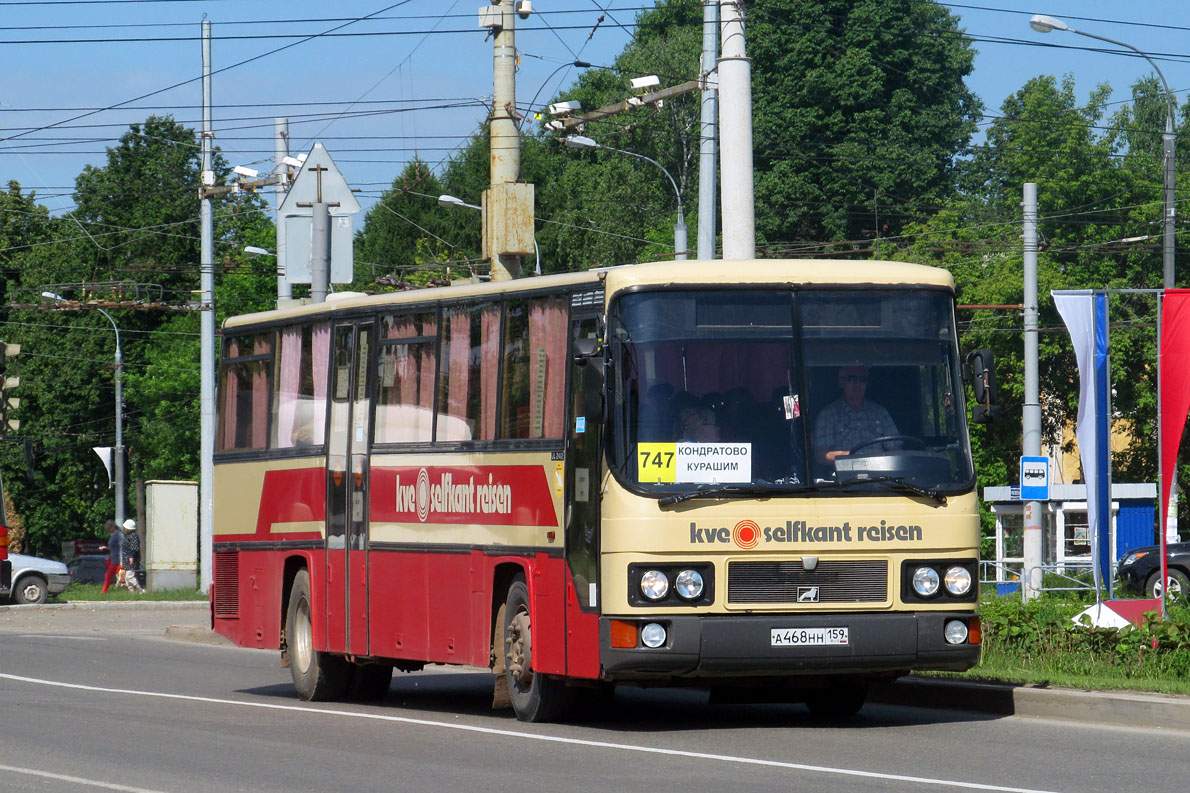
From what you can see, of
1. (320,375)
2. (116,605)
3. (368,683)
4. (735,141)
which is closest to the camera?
(320,375)

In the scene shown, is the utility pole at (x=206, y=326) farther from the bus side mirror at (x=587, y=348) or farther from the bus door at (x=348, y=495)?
the bus side mirror at (x=587, y=348)

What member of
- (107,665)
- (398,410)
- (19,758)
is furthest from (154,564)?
(19,758)

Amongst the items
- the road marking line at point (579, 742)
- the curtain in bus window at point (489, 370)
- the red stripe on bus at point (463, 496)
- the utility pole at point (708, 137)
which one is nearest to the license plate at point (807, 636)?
the road marking line at point (579, 742)

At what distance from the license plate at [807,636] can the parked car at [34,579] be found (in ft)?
94.6

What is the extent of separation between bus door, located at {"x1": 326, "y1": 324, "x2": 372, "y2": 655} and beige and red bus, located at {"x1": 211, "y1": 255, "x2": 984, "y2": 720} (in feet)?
4.70

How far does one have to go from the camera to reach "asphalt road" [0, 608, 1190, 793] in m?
10.3

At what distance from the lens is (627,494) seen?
12484 millimetres

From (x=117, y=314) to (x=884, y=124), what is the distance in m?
28.8

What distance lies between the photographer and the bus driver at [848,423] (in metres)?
12.7

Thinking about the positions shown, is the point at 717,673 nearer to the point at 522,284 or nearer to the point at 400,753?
the point at 400,753

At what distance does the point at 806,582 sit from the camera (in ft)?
41.1

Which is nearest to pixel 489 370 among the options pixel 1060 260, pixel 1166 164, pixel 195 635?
pixel 195 635

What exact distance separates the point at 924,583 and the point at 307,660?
6211mm

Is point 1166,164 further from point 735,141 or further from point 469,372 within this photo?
point 469,372
